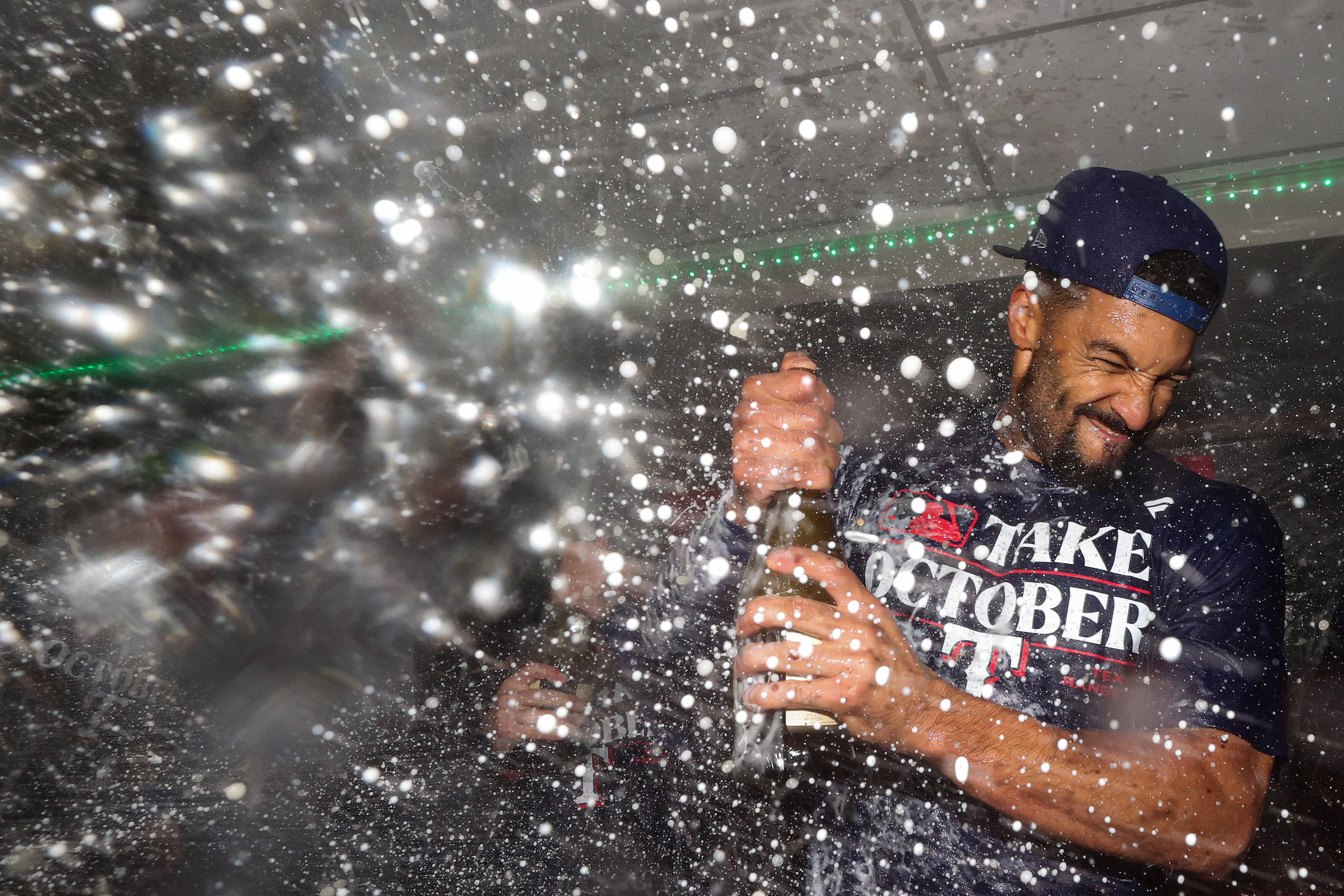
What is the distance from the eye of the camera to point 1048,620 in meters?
1.54

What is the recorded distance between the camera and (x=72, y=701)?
3975mm

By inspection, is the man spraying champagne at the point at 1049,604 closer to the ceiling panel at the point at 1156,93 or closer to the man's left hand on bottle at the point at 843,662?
the man's left hand on bottle at the point at 843,662

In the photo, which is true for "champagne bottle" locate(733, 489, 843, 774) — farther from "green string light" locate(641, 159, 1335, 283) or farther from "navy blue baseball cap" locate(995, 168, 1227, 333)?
"green string light" locate(641, 159, 1335, 283)

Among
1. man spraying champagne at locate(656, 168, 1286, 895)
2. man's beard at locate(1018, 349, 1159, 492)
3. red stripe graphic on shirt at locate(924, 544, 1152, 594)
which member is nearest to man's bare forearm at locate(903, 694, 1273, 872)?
man spraying champagne at locate(656, 168, 1286, 895)

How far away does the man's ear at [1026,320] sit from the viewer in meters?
1.88

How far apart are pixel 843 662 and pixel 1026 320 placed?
1323 millimetres

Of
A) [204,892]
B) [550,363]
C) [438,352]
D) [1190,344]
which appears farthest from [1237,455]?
[204,892]

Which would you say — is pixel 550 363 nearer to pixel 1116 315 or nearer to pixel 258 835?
pixel 258 835

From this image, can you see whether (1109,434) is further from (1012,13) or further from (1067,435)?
(1012,13)

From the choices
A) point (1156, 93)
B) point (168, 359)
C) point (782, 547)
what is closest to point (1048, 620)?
point (782, 547)

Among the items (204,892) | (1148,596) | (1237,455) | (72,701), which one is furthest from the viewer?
(72,701)

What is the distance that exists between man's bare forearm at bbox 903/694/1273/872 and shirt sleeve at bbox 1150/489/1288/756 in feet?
0.20

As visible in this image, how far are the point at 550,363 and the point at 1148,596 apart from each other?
404cm

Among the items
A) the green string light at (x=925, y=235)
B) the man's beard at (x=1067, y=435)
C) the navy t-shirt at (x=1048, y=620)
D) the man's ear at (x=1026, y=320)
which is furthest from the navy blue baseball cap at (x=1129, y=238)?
the green string light at (x=925, y=235)
